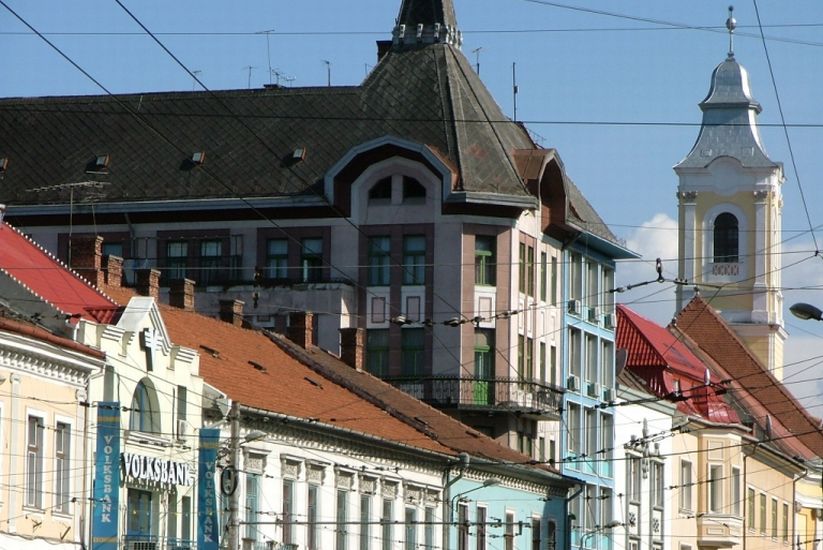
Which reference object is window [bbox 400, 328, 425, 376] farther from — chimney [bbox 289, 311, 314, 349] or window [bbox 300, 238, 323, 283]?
chimney [bbox 289, 311, 314, 349]

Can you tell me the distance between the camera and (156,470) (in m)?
55.9

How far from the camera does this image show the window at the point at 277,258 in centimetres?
8750

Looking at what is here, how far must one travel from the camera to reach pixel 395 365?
284 ft

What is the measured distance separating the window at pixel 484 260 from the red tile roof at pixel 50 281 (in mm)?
28301

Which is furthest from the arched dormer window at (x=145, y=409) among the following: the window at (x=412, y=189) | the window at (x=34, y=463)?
the window at (x=412, y=189)

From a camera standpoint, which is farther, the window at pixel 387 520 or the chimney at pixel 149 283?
the window at pixel 387 520

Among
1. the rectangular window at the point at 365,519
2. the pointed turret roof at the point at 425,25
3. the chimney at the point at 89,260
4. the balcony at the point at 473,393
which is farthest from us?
the pointed turret roof at the point at 425,25

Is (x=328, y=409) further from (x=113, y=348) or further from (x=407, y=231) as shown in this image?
(x=407, y=231)

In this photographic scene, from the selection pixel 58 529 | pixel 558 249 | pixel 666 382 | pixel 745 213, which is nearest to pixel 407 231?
pixel 558 249

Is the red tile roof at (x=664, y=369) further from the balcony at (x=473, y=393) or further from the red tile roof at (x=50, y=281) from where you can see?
the red tile roof at (x=50, y=281)

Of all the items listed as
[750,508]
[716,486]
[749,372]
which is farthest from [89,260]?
[749,372]

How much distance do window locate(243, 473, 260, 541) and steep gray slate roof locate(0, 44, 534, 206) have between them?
26.2 m

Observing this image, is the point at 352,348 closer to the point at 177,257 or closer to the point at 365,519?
the point at 177,257

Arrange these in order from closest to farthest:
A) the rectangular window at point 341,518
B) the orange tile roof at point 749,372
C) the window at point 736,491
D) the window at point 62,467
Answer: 1. the window at point 62,467
2. the rectangular window at point 341,518
3. the window at point 736,491
4. the orange tile roof at point 749,372
